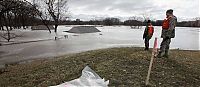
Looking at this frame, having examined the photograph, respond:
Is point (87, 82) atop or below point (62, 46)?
atop

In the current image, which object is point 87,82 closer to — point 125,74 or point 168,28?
point 125,74

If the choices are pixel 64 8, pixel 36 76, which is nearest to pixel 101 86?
pixel 36 76

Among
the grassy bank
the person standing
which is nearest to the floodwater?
the grassy bank

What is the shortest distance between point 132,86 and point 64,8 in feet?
140

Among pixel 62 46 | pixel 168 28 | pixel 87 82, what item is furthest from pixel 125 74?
pixel 62 46

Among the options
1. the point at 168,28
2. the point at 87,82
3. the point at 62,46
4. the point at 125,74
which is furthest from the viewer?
the point at 62,46

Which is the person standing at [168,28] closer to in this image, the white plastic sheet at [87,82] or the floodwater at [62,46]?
the white plastic sheet at [87,82]

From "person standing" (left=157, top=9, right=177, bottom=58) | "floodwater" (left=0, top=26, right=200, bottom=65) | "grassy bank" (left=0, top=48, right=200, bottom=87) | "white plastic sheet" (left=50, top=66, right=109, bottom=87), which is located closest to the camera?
"white plastic sheet" (left=50, top=66, right=109, bottom=87)

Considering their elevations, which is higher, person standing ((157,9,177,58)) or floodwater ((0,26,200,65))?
person standing ((157,9,177,58))

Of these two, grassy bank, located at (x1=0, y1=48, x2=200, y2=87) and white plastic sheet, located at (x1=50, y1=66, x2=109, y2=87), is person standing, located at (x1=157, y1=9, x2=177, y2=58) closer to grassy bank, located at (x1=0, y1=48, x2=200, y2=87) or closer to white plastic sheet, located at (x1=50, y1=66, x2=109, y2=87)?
grassy bank, located at (x1=0, y1=48, x2=200, y2=87)

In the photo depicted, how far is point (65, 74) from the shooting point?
7.23m

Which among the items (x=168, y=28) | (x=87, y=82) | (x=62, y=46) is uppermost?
(x=168, y=28)

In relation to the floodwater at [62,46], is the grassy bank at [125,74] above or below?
above

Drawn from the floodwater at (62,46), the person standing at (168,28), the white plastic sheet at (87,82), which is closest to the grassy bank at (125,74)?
the person standing at (168,28)
